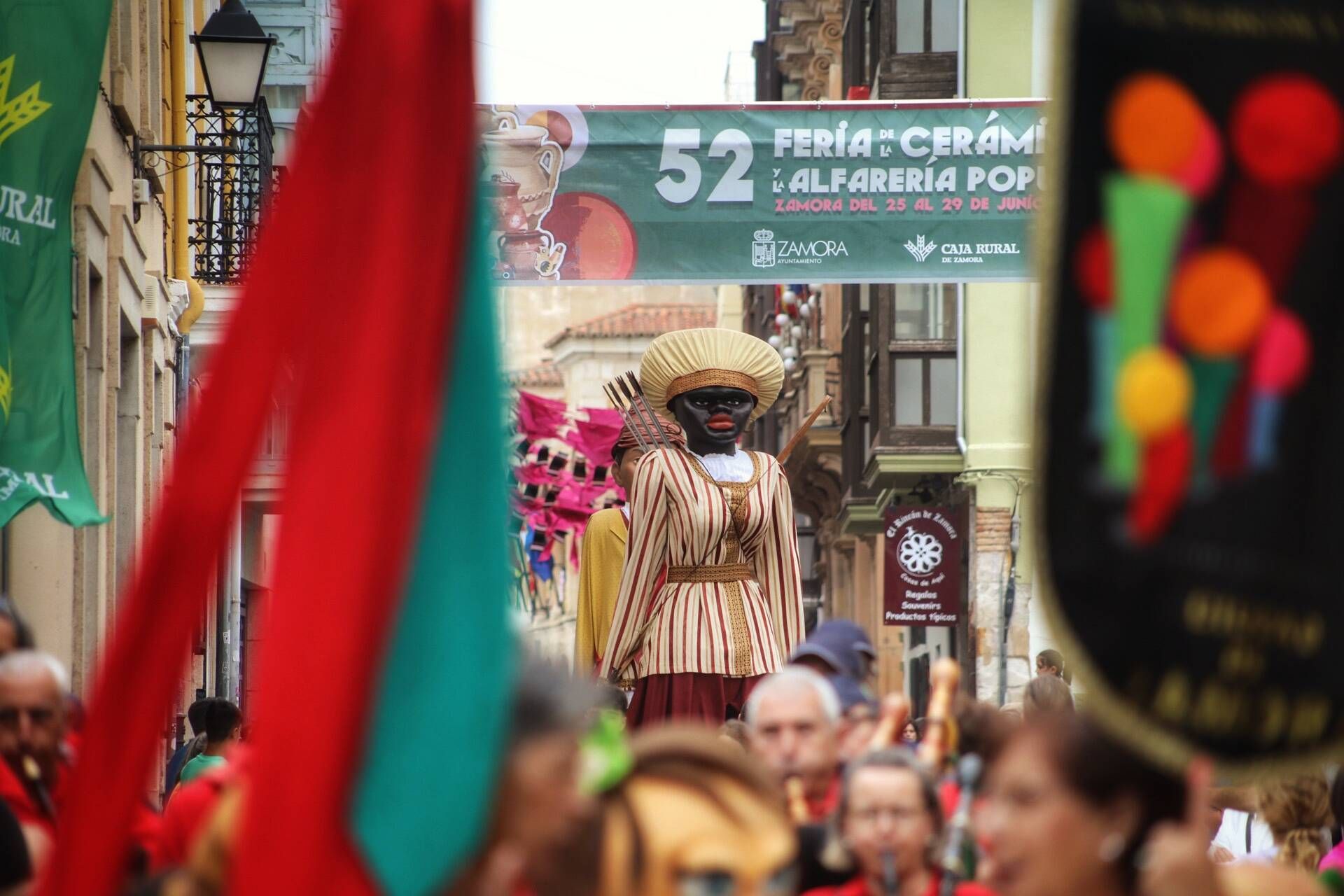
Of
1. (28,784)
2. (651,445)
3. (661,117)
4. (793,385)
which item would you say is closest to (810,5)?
(793,385)

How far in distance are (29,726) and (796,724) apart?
1.48 metres

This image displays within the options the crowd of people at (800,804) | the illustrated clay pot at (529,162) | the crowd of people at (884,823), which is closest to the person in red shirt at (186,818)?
the crowd of people at (800,804)

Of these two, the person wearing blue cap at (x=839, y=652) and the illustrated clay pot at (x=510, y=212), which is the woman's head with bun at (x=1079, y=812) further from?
the illustrated clay pot at (x=510, y=212)

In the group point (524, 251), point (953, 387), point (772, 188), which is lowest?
point (953, 387)

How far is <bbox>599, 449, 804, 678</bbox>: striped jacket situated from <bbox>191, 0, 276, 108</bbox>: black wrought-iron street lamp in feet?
18.3

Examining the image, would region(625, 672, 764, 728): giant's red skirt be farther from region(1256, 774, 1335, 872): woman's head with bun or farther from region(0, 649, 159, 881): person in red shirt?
region(0, 649, 159, 881): person in red shirt

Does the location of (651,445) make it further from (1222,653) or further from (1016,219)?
(1222,653)

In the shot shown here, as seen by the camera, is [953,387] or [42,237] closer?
[42,237]

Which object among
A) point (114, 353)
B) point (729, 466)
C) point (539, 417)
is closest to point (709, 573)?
point (729, 466)

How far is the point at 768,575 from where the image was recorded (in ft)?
32.8

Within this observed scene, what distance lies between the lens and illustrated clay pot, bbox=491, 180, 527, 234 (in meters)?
17.4

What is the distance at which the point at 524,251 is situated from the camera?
1748 cm

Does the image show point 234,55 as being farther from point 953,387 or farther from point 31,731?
point 953,387

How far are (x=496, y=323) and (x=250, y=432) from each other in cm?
39
